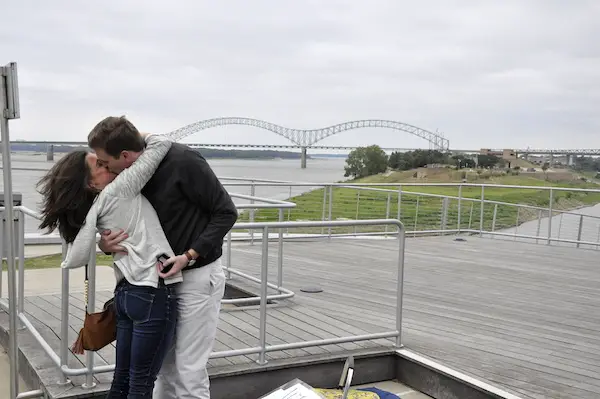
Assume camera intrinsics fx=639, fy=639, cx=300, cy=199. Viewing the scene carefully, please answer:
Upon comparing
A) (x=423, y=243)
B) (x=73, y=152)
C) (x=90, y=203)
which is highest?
(x=73, y=152)

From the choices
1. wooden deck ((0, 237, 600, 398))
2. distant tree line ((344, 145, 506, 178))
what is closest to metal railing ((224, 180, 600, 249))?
wooden deck ((0, 237, 600, 398))

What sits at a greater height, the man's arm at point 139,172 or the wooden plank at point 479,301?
the man's arm at point 139,172

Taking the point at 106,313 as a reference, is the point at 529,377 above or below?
below

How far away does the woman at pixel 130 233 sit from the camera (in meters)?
2.43

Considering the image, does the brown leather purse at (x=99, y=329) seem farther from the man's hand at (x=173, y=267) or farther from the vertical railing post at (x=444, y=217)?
the vertical railing post at (x=444, y=217)

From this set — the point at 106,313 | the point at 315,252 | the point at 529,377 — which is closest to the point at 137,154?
the point at 106,313

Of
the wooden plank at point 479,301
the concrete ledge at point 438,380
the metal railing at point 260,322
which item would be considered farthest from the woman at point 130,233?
the wooden plank at point 479,301

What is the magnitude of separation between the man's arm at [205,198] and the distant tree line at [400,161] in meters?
19.7

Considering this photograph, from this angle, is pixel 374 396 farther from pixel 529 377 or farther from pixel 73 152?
pixel 73 152

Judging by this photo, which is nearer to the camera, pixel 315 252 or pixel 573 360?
pixel 573 360

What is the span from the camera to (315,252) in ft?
27.3

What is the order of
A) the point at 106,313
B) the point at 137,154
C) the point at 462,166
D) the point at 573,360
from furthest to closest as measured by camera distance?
the point at 462,166 → the point at 573,360 → the point at 106,313 → the point at 137,154

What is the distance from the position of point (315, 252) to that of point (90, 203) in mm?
5951

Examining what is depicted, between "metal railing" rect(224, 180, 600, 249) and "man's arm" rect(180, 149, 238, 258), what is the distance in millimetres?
6440
